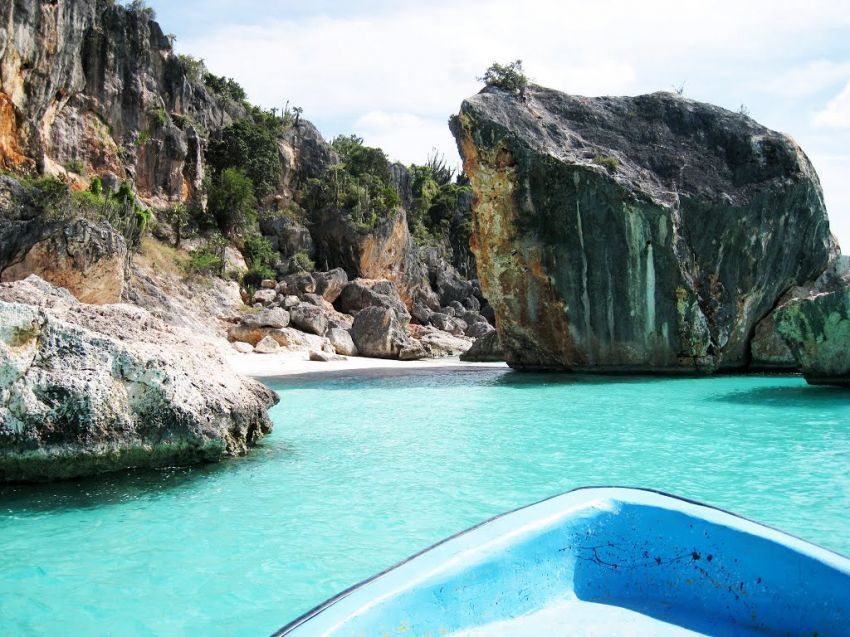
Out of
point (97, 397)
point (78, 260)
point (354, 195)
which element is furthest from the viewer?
point (354, 195)

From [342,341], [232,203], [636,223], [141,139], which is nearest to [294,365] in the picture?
[342,341]

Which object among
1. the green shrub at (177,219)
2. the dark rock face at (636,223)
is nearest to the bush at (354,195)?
the green shrub at (177,219)

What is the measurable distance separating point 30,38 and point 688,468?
85.2ft

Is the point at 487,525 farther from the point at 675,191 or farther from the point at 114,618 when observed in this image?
the point at 675,191

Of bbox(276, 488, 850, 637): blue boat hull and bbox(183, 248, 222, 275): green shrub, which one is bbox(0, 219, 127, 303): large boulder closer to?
bbox(183, 248, 222, 275): green shrub

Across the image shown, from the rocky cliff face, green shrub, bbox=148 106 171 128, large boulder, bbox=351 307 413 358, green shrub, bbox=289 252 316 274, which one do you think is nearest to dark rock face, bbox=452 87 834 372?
large boulder, bbox=351 307 413 358

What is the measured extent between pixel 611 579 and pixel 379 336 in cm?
2370

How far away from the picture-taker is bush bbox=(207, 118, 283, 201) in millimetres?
36062

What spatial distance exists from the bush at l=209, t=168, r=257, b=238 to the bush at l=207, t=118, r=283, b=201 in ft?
6.43

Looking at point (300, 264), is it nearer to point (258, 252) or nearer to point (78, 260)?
point (258, 252)

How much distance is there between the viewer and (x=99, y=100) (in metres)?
29.6

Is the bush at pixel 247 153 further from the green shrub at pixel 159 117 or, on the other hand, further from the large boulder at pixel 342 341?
the large boulder at pixel 342 341

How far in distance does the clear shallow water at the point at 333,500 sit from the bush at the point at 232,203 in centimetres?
2506

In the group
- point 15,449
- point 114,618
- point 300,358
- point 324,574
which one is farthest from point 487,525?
point 300,358
